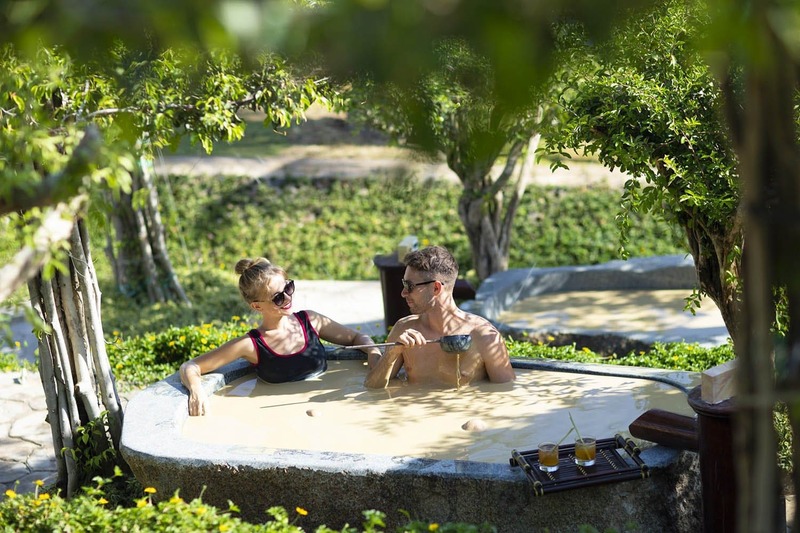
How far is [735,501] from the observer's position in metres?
3.95

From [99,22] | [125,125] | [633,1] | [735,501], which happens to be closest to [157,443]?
[125,125]

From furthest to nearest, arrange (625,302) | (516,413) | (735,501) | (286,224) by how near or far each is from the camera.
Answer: (286,224) → (625,302) → (516,413) → (735,501)

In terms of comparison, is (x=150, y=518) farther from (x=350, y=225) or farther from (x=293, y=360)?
(x=350, y=225)

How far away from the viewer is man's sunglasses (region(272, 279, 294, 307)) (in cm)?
571

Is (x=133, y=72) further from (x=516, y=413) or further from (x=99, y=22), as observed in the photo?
(x=99, y=22)

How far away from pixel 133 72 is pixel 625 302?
618cm

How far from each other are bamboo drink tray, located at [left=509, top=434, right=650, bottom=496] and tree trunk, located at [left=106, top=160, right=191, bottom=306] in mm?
7835

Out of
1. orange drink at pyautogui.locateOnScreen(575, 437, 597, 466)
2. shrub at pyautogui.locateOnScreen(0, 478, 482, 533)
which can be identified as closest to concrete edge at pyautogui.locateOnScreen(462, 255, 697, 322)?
orange drink at pyautogui.locateOnScreen(575, 437, 597, 466)

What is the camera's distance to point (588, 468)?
13.8ft

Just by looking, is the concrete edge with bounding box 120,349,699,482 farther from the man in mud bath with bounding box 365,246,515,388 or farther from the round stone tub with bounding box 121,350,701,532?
the man in mud bath with bounding box 365,246,515,388

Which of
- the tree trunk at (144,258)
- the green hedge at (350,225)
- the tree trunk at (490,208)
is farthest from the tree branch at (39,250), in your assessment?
the green hedge at (350,225)

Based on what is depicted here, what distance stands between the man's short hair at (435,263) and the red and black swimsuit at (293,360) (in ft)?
2.77

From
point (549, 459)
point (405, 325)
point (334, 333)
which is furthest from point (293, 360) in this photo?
point (549, 459)

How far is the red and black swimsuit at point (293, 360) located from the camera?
19.2 feet
